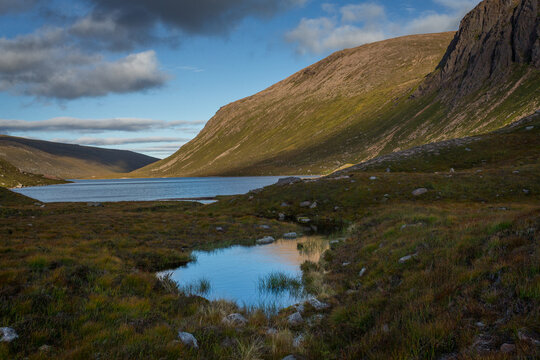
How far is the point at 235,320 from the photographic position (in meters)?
9.58

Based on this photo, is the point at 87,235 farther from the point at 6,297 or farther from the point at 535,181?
the point at 535,181

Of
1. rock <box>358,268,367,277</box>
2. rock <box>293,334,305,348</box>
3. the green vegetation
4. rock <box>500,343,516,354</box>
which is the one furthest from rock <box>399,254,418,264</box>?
rock <box>500,343,516,354</box>

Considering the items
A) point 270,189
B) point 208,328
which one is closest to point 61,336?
point 208,328

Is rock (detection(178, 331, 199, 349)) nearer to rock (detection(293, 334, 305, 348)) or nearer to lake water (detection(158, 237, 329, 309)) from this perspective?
rock (detection(293, 334, 305, 348))

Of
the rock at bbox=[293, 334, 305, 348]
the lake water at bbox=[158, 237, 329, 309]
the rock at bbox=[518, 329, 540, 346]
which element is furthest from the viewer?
the lake water at bbox=[158, 237, 329, 309]

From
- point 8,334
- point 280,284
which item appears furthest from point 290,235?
point 8,334

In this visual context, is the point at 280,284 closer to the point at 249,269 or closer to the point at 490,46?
the point at 249,269

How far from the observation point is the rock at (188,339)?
749 cm

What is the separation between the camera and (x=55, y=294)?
9672 millimetres

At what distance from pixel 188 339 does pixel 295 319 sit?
3.56 meters

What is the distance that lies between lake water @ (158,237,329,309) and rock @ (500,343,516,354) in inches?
297

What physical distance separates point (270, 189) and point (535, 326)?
3637 centimetres

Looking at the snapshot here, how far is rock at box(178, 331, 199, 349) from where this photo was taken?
7489 millimetres

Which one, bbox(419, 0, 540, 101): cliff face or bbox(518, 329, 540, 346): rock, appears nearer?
bbox(518, 329, 540, 346): rock
